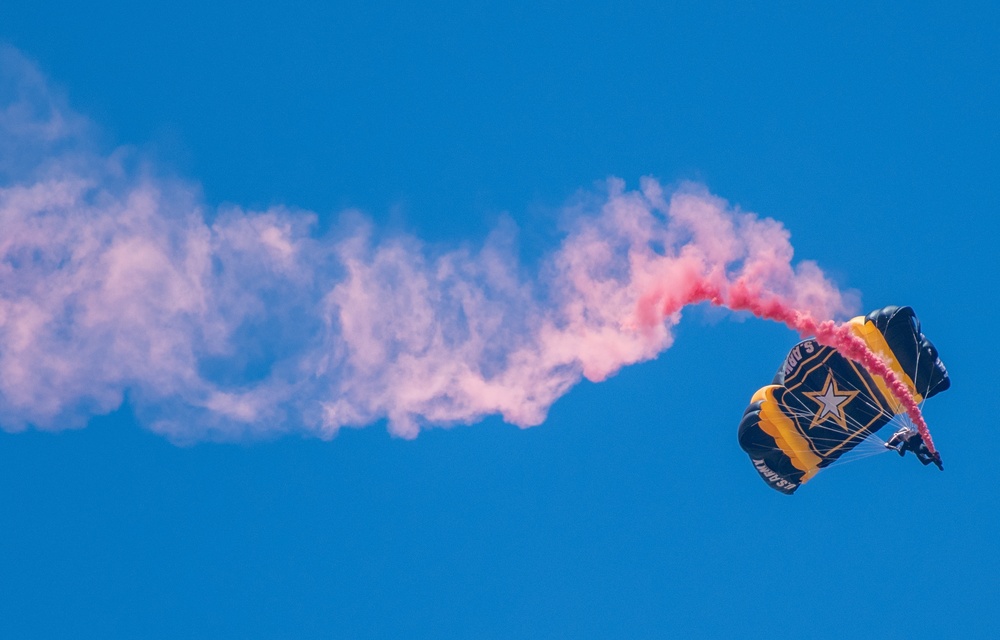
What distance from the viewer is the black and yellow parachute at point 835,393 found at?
39.2 m

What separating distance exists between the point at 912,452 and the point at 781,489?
12.6 feet

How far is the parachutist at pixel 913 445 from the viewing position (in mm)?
38750

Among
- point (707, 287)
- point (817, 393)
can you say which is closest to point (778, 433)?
point (817, 393)

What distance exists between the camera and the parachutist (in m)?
38.8

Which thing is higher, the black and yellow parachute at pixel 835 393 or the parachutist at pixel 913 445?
the black and yellow parachute at pixel 835 393

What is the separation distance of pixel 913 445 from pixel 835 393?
2.36 m

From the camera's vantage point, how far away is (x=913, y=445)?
1532 inches

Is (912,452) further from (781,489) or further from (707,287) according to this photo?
(707,287)

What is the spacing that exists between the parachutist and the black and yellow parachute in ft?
2.02

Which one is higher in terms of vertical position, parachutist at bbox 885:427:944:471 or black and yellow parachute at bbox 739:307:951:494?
black and yellow parachute at bbox 739:307:951:494

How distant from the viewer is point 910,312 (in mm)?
39031

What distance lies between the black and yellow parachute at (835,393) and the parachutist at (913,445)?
2.02 feet

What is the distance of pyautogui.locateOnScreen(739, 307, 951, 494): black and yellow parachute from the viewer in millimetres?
39188

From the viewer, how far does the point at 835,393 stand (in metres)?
39.9
